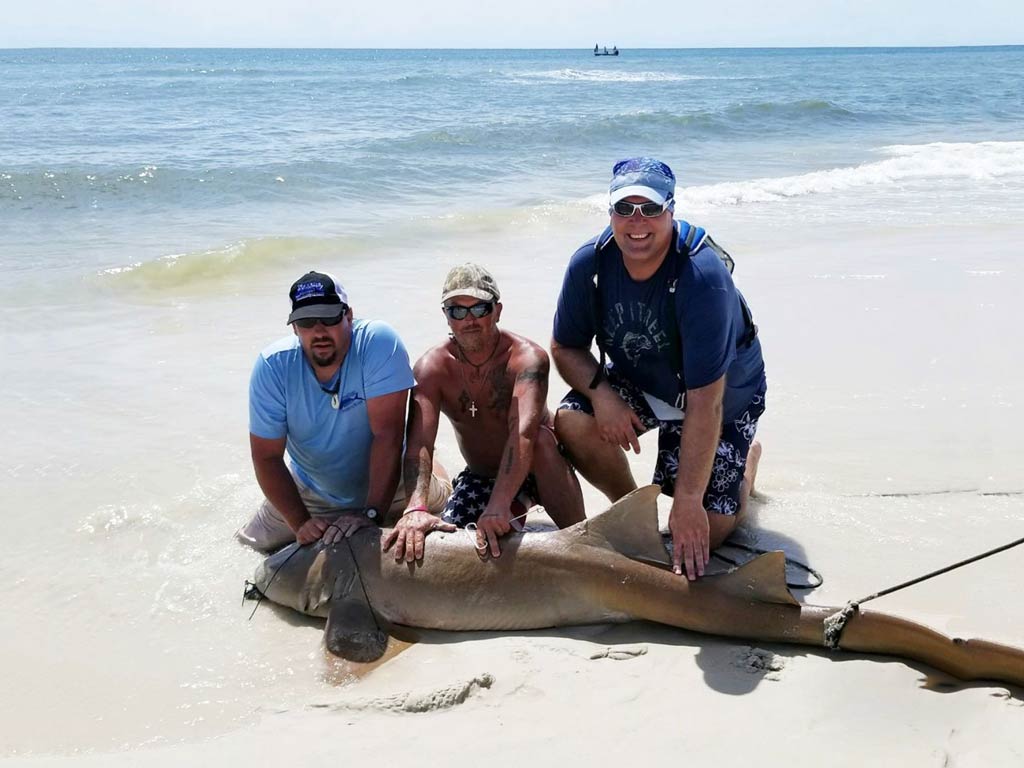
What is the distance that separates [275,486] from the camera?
4582 millimetres

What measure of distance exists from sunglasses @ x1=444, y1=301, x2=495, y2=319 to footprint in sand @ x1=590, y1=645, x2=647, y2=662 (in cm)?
155

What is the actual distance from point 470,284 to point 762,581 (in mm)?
1740

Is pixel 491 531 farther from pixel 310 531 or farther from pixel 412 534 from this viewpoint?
pixel 310 531

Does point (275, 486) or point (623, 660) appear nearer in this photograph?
point (623, 660)

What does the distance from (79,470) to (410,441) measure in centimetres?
240

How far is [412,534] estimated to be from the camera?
13.9ft

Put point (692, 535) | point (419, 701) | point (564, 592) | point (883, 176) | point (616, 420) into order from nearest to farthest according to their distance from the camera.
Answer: point (419, 701) < point (692, 535) < point (564, 592) < point (616, 420) < point (883, 176)

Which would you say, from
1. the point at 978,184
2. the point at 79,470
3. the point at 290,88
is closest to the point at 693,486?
the point at 79,470

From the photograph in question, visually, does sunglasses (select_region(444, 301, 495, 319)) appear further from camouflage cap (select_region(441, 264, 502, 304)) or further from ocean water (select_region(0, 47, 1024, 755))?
ocean water (select_region(0, 47, 1024, 755))

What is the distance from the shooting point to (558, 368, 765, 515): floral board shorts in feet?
14.6

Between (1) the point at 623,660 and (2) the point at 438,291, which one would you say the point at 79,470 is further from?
(2) the point at 438,291

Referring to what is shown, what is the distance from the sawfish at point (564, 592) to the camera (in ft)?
11.8

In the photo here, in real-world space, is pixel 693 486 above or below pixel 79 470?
above

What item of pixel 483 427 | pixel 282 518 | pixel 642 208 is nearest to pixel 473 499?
pixel 483 427
